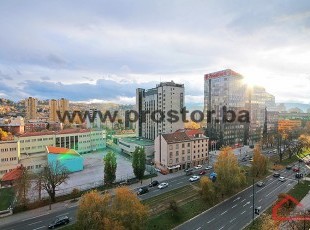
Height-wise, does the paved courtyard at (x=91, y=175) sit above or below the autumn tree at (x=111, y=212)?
below

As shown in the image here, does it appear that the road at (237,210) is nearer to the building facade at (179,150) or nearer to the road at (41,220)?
the road at (41,220)

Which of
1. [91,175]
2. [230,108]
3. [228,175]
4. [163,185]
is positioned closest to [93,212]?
[163,185]

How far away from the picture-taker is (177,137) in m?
74.0

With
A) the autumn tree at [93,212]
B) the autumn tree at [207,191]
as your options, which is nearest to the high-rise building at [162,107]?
the autumn tree at [207,191]

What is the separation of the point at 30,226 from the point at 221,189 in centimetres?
3478

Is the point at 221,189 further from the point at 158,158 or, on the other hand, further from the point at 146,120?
the point at 146,120

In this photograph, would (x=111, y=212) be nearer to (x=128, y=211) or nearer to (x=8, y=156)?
(x=128, y=211)

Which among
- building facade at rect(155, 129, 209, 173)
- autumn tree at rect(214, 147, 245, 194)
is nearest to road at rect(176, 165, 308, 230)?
autumn tree at rect(214, 147, 245, 194)

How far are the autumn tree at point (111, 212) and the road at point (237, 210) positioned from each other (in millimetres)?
10934

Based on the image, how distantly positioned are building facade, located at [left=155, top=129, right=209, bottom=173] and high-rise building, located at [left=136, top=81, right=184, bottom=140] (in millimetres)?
23287

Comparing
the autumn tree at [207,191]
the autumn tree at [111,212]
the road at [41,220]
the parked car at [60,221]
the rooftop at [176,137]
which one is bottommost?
the road at [41,220]

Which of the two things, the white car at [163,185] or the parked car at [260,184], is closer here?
the white car at [163,185]

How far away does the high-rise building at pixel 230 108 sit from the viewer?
108m

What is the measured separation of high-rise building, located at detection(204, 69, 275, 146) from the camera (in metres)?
108
